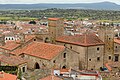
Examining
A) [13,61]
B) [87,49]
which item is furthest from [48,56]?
[87,49]

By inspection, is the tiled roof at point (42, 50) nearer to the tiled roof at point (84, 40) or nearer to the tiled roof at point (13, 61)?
the tiled roof at point (13, 61)

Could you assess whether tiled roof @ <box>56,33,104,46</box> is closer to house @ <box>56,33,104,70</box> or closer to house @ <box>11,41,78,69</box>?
house @ <box>56,33,104,70</box>

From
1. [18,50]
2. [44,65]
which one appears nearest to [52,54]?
[44,65]

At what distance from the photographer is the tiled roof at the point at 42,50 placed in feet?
160

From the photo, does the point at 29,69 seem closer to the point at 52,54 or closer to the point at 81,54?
the point at 52,54

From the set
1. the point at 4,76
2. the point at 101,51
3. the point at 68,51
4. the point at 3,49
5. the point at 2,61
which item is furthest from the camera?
the point at 3,49

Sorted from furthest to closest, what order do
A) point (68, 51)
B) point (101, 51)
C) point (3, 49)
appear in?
point (3, 49), point (101, 51), point (68, 51)

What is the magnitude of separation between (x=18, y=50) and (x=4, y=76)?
22403 millimetres

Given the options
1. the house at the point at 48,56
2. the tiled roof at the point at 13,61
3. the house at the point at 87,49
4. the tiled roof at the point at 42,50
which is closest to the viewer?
the tiled roof at the point at 13,61

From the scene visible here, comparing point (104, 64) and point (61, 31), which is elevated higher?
point (61, 31)

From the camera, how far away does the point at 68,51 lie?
1960 inches

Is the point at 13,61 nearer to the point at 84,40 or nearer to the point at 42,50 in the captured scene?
the point at 42,50

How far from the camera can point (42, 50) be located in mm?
51188

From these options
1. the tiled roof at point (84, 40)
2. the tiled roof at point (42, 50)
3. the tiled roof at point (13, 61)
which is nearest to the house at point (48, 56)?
the tiled roof at point (42, 50)
